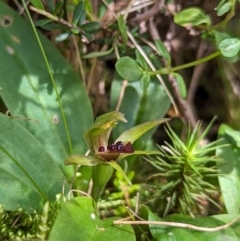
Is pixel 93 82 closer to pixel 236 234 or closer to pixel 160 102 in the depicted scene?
pixel 160 102

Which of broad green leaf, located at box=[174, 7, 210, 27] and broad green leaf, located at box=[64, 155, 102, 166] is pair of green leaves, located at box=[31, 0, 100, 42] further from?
broad green leaf, located at box=[64, 155, 102, 166]

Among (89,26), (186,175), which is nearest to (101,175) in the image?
(186,175)

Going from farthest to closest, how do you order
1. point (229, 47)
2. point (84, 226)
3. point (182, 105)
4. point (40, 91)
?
1. point (182, 105)
2. point (40, 91)
3. point (229, 47)
4. point (84, 226)

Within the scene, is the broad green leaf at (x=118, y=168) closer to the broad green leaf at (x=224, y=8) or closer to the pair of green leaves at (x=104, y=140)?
the pair of green leaves at (x=104, y=140)

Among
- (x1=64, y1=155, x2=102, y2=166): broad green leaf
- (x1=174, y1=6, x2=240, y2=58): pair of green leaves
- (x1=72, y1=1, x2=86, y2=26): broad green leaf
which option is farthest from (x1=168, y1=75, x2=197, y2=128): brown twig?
(x1=64, y1=155, x2=102, y2=166): broad green leaf

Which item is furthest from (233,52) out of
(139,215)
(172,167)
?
(139,215)

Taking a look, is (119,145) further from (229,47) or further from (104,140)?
(229,47)

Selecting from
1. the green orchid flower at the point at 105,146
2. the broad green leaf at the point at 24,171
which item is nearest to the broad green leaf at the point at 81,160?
the green orchid flower at the point at 105,146
